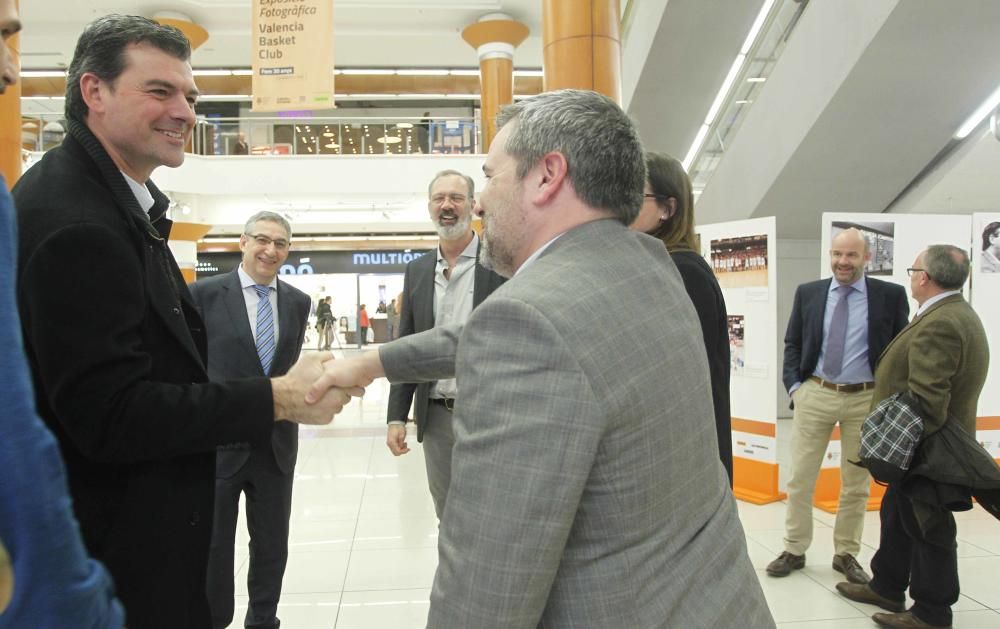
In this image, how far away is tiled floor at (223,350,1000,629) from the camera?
3.44 metres

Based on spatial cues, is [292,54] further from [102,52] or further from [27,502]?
[27,502]

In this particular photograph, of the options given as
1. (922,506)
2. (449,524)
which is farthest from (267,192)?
(449,524)

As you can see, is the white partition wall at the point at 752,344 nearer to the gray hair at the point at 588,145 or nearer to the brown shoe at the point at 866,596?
the brown shoe at the point at 866,596

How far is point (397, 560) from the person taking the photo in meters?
4.19

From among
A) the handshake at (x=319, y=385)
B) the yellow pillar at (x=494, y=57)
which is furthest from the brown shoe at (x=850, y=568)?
the yellow pillar at (x=494, y=57)

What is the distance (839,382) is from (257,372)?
10.6 ft

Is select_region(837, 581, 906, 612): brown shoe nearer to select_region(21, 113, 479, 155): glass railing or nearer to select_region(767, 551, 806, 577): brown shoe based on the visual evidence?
select_region(767, 551, 806, 577): brown shoe

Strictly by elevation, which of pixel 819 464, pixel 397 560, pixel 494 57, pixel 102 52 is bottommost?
pixel 397 560

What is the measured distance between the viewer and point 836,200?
23.7ft

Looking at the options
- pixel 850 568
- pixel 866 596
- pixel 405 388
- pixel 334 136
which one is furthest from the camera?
pixel 334 136

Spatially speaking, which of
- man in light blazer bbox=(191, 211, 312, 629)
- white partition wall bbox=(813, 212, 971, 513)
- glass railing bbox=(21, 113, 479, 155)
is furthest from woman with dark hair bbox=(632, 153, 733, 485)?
glass railing bbox=(21, 113, 479, 155)

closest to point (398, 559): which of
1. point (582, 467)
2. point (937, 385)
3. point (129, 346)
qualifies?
point (937, 385)

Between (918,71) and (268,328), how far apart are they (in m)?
5.41

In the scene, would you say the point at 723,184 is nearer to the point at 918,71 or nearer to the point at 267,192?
the point at 918,71
